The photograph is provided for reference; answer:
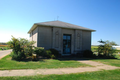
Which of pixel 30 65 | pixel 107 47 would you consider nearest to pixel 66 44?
pixel 107 47

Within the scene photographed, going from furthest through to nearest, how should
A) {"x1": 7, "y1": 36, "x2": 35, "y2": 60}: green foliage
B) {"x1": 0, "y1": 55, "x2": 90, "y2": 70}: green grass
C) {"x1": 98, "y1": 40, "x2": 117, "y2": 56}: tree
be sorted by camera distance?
{"x1": 98, "y1": 40, "x2": 117, "y2": 56}: tree, {"x1": 7, "y1": 36, "x2": 35, "y2": 60}: green foliage, {"x1": 0, "y1": 55, "x2": 90, "y2": 70}: green grass

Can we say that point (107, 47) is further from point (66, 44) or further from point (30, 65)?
point (30, 65)

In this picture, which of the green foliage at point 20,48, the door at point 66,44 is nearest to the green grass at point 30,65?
the green foliage at point 20,48

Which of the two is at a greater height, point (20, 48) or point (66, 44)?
point (66, 44)

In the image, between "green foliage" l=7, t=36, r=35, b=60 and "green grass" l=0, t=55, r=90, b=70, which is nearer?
"green grass" l=0, t=55, r=90, b=70

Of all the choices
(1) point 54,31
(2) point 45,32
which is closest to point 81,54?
(1) point 54,31

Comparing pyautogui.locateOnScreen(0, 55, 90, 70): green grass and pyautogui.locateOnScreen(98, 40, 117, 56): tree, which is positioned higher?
pyautogui.locateOnScreen(98, 40, 117, 56): tree

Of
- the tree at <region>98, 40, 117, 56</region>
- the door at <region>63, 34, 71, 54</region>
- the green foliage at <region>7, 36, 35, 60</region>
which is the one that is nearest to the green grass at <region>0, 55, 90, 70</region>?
the green foliage at <region>7, 36, 35, 60</region>

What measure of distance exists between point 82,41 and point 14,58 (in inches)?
405

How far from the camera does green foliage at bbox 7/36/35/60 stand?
909 centimetres

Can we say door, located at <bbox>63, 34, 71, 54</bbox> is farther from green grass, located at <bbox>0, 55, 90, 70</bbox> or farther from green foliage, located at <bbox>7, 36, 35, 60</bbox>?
green grass, located at <bbox>0, 55, 90, 70</bbox>

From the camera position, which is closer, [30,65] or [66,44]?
[30,65]

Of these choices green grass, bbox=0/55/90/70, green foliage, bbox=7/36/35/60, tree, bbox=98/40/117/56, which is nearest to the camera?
green grass, bbox=0/55/90/70

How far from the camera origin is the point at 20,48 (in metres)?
9.46
